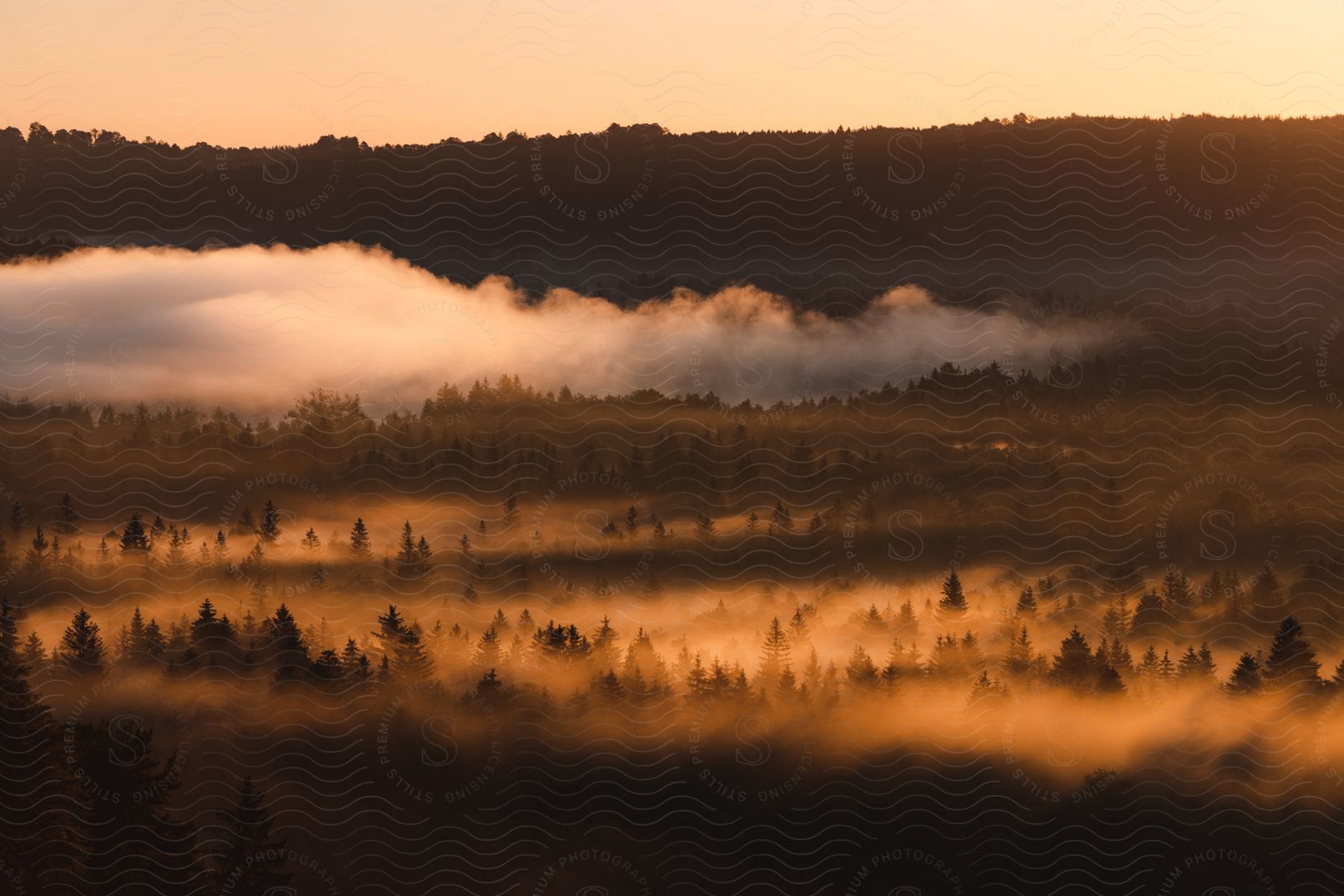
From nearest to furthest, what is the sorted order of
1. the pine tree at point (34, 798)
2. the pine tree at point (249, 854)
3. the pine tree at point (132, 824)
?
the pine tree at point (34, 798)
the pine tree at point (132, 824)
the pine tree at point (249, 854)

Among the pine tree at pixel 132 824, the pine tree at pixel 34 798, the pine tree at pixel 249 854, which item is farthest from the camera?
the pine tree at pixel 249 854

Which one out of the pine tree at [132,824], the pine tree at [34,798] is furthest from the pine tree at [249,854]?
the pine tree at [34,798]

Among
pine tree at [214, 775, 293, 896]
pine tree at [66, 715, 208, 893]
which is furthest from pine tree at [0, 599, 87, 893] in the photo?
pine tree at [214, 775, 293, 896]

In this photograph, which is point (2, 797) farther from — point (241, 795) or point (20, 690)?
point (241, 795)

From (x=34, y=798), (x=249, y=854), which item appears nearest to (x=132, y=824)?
(x=34, y=798)

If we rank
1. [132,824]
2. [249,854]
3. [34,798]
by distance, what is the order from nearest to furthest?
[34,798] → [132,824] → [249,854]

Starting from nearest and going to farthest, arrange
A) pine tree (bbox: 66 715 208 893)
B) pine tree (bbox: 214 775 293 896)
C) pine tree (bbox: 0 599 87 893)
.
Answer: pine tree (bbox: 0 599 87 893)
pine tree (bbox: 66 715 208 893)
pine tree (bbox: 214 775 293 896)

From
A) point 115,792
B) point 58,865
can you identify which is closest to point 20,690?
point 115,792

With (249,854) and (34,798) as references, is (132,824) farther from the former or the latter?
(249,854)

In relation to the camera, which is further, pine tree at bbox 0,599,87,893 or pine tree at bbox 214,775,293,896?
pine tree at bbox 214,775,293,896

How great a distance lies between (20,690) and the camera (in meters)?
118

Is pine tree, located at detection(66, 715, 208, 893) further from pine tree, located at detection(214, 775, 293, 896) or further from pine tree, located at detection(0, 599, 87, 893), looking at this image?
pine tree, located at detection(214, 775, 293, 896)

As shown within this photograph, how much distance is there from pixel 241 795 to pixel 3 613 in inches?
1132

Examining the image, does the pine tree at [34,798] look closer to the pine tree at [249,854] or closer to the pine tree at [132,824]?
the pine tree at [132,824]
